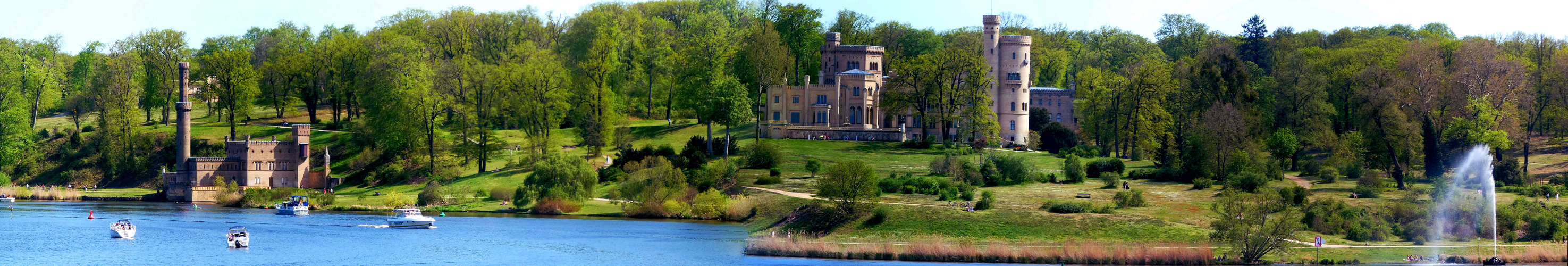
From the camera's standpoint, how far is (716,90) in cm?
10394

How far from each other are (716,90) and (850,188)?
3522 cm

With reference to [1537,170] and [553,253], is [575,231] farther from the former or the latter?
[1537,170]

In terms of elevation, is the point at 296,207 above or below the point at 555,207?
below

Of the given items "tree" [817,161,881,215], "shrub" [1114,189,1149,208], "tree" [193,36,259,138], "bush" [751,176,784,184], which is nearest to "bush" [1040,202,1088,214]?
"shrub" [1114,189,1149,208]

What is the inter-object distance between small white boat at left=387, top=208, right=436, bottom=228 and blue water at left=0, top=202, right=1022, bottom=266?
32.7 inches

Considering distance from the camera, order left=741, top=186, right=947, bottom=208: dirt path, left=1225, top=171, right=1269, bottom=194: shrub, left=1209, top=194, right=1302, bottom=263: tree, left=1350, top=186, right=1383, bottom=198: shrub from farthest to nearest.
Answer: left=1225, top=171, right=1269, bottom=194: shrub
left=1350, top=186, right=1383, bottom=198: shrub
left=741, top=186, right=947, bottom=208: dirt path
left=1209, top=194, right=1302, bottom=263: tree

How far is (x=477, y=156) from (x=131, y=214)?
84.4 ft

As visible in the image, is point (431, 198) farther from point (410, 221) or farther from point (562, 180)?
point (410, 221)

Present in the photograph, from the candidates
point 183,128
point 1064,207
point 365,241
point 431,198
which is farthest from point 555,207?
point 183,128

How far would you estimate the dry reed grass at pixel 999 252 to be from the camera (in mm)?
57469

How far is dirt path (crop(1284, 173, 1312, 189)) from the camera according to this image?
8441 centimetres

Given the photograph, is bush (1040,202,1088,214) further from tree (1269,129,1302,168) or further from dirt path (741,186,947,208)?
tree (1269,129,1302,168)

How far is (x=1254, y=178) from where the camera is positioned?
8050cm

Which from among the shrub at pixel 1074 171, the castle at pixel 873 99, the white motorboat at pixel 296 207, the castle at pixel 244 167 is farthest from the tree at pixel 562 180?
the shrub at pixel 1074 171
